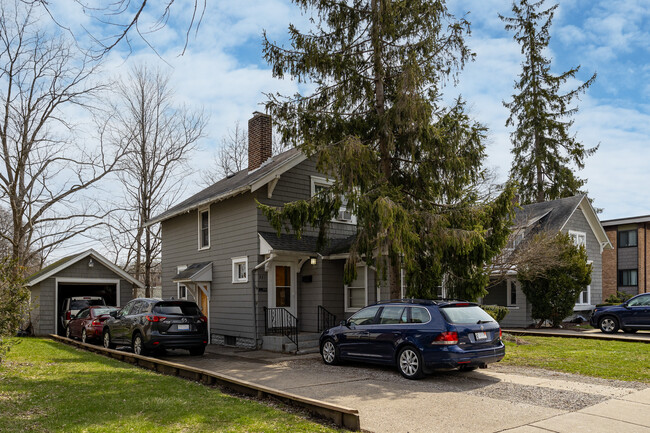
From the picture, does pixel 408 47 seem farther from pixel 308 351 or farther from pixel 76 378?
pixel 76 378

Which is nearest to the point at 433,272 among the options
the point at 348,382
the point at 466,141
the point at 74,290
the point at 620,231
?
the point at 466,141

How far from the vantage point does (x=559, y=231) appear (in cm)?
2380

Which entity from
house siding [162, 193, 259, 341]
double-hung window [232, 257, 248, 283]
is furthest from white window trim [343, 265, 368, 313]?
double-hung window [232, 257, 248, 283]

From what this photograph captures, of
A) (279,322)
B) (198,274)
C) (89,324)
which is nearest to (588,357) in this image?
(279,322)

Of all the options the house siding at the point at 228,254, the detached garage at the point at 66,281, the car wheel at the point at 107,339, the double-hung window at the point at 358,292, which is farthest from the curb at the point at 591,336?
the detached garage at the point at 66,281

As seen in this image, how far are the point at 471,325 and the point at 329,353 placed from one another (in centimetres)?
379

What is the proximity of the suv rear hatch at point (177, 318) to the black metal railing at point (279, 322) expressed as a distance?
2.36 meters

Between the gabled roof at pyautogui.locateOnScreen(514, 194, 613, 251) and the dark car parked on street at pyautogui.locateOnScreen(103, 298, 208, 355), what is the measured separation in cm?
1533

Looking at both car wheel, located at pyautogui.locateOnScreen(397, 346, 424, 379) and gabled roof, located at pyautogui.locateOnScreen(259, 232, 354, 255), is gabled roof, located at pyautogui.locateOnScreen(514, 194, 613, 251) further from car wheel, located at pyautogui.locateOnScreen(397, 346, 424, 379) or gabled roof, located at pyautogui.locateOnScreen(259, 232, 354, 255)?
car wheel, located at pyautogui.locateOnScreen(397, 346, 424, 379)

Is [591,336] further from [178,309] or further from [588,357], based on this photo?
[178,309]

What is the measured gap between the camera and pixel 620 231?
3522 cm

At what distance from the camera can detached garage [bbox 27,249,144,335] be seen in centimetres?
2347

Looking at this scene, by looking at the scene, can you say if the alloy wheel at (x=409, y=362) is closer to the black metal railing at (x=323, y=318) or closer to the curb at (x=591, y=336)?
the black metal railing at (x=323, y=318)

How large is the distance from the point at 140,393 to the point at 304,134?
26.5 feet
